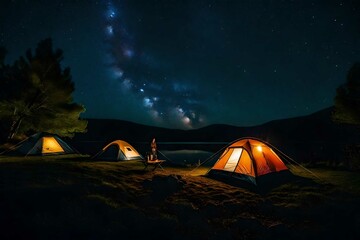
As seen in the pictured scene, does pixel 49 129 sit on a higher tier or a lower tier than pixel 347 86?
lower

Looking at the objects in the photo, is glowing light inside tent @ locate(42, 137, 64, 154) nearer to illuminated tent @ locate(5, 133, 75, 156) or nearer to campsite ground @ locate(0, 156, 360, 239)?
illuminated tent @ locate(5, 133, 75, 156)

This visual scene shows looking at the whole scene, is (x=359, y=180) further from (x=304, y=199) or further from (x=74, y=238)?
(x=74, y=238)

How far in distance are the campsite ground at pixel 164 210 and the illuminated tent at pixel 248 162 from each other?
1.34 m

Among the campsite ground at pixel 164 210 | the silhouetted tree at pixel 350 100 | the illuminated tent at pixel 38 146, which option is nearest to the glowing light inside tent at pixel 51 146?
the illuminated tent at pixel 38 146

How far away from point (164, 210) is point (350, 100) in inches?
907

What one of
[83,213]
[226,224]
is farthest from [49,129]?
[226,224]

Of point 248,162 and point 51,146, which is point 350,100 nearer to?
point 248,162

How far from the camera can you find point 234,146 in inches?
A: 535

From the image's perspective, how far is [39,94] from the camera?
24.7 meters

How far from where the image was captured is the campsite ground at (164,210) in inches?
253

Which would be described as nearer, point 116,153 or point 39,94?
point 116,153

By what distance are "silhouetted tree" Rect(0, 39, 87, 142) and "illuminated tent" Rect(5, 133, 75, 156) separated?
4.95 m

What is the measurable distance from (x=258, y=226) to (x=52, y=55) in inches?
949

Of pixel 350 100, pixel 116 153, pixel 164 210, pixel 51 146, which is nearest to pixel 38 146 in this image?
pixel 51 146
